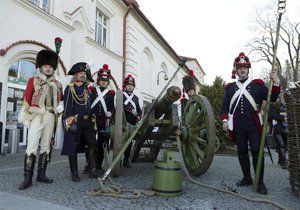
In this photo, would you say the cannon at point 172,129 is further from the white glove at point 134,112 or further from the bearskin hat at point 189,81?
the bearskin hat at point 189,81

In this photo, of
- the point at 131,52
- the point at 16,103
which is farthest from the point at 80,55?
the point at 131,52

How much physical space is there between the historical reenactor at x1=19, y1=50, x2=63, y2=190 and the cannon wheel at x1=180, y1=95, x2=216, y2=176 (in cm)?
197

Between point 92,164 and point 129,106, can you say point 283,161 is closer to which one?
point 129,106

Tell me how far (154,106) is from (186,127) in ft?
2.78

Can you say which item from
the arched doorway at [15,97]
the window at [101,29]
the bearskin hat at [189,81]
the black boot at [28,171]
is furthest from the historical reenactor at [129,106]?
the window at [101,29]

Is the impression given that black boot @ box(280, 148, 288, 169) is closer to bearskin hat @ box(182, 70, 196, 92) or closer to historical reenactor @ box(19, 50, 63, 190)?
bearskin hat @ box(182, 70, 196, 92)

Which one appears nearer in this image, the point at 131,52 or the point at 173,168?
the point at 173,168

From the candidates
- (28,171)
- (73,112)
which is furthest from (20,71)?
(28,171)

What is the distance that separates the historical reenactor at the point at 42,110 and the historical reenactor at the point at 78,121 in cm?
17

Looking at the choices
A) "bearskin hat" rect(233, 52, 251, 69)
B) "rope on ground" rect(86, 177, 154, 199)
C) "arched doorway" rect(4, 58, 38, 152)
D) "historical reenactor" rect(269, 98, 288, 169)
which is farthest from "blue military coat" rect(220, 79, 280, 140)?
"arched doorway" rect(4, 58, 38, 152)

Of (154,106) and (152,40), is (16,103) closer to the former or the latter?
(154,106)

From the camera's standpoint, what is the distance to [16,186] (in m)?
4.15

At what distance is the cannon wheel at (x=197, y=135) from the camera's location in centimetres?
452

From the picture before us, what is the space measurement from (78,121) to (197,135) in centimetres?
178
